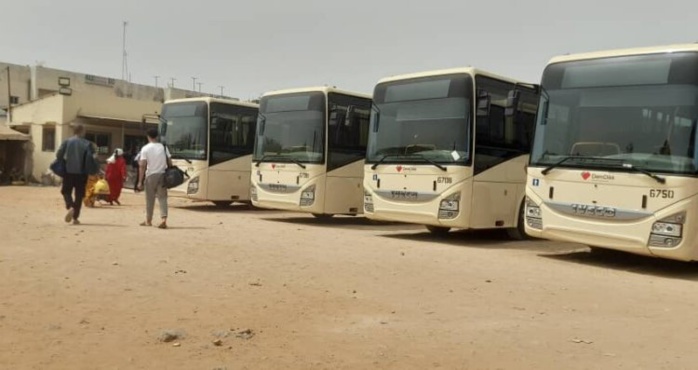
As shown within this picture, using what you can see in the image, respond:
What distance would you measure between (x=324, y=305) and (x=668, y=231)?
477 centimetres

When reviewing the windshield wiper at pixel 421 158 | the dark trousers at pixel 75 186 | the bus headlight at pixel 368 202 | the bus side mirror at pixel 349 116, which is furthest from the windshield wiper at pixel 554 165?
the dark trousers at pixel 75 186

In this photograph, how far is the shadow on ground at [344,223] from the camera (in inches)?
591

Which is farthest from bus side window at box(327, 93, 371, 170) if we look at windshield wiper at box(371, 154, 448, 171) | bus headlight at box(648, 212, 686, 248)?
bus headlight at box(648, 212, 686, 248)

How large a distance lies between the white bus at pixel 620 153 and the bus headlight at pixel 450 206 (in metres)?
1.45

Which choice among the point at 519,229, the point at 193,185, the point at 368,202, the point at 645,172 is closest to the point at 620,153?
the point at 645,172

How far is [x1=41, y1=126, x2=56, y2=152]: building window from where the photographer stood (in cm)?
2875

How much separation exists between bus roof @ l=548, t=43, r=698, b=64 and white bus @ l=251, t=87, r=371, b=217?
557 cm

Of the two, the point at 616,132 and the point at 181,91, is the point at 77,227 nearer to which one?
the point at 616,132

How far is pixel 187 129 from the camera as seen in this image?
1750 cm

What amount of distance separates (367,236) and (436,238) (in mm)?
1370

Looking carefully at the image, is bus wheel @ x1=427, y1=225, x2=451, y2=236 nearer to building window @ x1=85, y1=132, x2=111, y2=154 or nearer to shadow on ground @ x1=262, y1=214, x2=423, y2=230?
shadow on ground @ x1=262, y1=214, x2=423, y2=230

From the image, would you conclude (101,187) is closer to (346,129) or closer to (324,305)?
(346,129)

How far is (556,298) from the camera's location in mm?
6844

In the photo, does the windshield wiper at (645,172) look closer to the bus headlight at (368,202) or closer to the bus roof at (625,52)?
the bus roof at (625,52)
